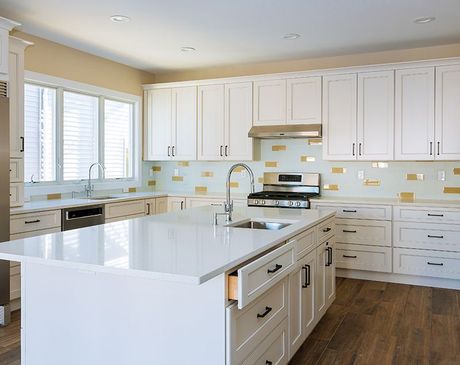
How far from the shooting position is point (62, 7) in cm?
366

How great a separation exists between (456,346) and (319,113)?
286 centimetres

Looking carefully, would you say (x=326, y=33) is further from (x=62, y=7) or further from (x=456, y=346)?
(x=456, y=346)

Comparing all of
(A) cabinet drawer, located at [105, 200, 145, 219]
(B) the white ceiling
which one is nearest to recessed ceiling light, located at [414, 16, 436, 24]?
(B) the white ceiling

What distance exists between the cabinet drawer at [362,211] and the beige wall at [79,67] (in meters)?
A: 3.00

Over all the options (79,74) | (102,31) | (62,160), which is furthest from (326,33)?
(62,160)

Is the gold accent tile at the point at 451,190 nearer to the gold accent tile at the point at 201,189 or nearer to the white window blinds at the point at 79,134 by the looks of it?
the gold accent tile at the point at 201,189

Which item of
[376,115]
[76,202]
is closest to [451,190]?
[376,115]

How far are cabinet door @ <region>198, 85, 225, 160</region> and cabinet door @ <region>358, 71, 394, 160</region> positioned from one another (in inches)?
67.7

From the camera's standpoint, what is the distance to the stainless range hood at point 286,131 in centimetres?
501

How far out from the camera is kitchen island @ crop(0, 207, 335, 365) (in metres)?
1.72

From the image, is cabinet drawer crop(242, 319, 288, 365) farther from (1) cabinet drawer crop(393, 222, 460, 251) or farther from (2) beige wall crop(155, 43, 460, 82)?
(2) beige wall crop(155, 43, 460, 82)

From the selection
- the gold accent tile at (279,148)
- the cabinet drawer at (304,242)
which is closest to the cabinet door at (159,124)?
the gold accent tile at (279,148)

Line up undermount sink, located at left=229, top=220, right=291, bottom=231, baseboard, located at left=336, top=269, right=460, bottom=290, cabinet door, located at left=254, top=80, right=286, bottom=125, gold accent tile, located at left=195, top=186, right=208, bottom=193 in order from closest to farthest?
undermount sink, located at left=229, top=220, right=291, bottom=231, baseboard, located at left=336, top=269, right=460, bottom=290, cabinet door, located at left=254, top=80, right=286, bottom=125, gold accent tile, located at left=195, top=186, right=208, bottom=193

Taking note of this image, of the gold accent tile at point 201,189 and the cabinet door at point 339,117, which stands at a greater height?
the cabinet door at point 339,117
